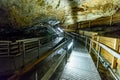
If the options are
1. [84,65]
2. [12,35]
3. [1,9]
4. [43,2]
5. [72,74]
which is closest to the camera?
[72,74]

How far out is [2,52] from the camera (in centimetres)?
694

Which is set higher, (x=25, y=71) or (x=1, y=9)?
(x=1, y=9)

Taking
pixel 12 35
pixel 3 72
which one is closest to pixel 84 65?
pixel 3 72

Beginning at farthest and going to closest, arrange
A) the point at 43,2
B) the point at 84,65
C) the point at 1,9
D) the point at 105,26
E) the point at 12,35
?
the point at 105,26
the point at 12,35
the point at 1,9
the point at 43,2
the point at 84,65

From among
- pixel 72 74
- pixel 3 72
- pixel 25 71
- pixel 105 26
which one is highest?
pixel 105 26

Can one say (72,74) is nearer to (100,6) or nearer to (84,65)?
(84,65)

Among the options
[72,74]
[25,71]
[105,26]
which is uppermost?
[105,26]

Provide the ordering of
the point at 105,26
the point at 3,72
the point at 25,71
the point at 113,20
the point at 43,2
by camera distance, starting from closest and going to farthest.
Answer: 1. the point at 25,71
2. the point at 3,72
3. the point at 43,2
4. the point at 113,20
5. the point at 105,26

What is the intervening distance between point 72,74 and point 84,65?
0.94 metres

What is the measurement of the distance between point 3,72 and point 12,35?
26.3ft

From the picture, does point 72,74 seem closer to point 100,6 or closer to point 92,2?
point 92,2

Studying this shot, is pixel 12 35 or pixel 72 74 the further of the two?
pixel 12 35

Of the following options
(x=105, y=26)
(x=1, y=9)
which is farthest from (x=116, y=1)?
(x=105, y=26)

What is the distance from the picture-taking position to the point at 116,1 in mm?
6402
